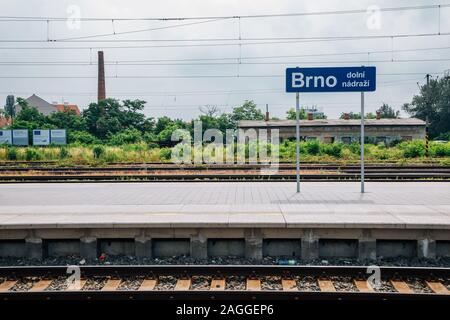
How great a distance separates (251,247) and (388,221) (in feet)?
8.89

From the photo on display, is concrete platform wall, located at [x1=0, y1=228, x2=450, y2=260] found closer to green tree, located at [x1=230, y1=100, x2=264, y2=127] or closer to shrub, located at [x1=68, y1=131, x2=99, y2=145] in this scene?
shrub, located at [x1=68, y1=131, x2=99, y2=145]

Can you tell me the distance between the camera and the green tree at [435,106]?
6294 cm

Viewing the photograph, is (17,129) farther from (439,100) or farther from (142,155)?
(439,100)

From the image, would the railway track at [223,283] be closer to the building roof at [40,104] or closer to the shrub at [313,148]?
the shrub at [313,148]

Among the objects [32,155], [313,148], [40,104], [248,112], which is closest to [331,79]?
[313,148]

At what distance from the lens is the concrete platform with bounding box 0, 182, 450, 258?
7309 millimetres

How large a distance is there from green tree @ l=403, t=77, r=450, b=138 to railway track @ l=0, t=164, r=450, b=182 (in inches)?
1812

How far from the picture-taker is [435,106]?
66.2 meters

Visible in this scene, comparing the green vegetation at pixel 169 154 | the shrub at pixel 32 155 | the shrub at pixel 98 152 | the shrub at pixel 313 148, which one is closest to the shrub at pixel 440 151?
the green vegetation at pixel 169 154

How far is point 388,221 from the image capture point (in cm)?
732

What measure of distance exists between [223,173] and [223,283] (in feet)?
39.1

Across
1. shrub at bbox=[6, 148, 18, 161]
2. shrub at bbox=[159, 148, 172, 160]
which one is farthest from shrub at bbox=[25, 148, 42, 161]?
shrub at bbox=[159, 148, 172, 160]

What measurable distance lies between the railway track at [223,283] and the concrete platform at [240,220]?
0.87m

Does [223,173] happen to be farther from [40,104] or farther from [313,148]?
[40,104]
